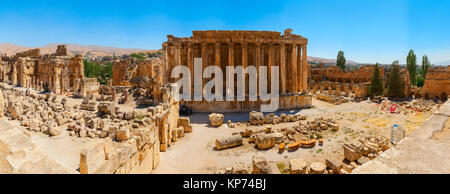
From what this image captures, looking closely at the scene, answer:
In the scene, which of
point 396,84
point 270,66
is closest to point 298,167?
point 270,66

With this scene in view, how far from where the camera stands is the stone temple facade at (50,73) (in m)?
29.1

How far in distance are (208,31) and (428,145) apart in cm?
1964

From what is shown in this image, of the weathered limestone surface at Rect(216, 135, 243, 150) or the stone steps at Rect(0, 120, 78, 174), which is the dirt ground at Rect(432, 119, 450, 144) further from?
the weathered limestone surface at Rect(216, 135, 243, 150)

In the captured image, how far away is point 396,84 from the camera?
2833 centimetres

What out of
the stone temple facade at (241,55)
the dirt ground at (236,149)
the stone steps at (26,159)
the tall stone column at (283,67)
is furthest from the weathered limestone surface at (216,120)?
the stone steps at (26,159)

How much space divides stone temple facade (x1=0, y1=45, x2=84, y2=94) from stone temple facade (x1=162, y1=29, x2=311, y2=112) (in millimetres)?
13478

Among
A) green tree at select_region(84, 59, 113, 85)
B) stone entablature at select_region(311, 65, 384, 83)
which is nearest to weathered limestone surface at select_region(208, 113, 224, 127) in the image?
stone entablature at select_region(311, 65, 384, 83)

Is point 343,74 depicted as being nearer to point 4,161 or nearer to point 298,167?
point 298,167
